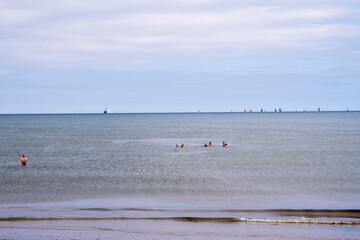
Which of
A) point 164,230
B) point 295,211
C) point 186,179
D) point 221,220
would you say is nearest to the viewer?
point 164,230

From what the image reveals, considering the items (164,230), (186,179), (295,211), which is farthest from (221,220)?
(186,179)

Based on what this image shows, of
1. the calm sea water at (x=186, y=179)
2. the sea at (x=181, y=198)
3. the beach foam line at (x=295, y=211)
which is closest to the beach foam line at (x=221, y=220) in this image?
the sea at (x=181, y=198)

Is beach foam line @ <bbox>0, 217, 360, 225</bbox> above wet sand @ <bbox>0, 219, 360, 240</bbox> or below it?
above

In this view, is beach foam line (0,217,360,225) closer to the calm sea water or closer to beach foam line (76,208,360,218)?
beach foam line (76,208,360,218)

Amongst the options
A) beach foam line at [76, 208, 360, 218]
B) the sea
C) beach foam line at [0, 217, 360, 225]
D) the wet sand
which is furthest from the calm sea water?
the wet sand

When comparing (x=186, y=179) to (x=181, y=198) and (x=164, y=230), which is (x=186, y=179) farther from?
(x=164, y=230)

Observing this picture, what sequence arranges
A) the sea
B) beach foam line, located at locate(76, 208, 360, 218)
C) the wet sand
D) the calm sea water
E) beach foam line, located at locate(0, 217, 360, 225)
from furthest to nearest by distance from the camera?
the calm sea water
beach foam line, located at locate(76, 208, 360, 218)
beach foam line, located at locate(0, 217, 360, 225)
the sea
the wet sand

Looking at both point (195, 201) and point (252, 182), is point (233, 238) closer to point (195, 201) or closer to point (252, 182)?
point (195, 201)

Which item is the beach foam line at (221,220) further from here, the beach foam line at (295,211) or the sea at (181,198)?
the beach foam line at (295,211)

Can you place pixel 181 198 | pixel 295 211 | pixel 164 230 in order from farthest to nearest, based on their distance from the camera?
pixel 181 198
pixel 295 211
pixel 164 230

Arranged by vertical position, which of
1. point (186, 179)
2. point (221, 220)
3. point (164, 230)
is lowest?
point (164, 230)

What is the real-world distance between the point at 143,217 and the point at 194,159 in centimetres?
3285

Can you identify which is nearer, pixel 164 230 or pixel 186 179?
pixel 164 230

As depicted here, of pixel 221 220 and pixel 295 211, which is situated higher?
pixel 295 211
